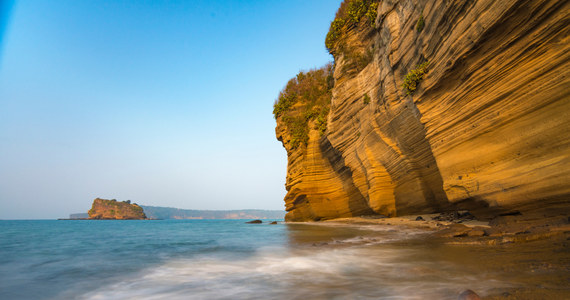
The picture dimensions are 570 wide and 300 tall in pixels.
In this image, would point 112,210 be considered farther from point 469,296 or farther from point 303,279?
point 469,296

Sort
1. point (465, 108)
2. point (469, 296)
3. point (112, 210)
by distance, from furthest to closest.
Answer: point (112, 210), point (465, 108), point (469, 296)

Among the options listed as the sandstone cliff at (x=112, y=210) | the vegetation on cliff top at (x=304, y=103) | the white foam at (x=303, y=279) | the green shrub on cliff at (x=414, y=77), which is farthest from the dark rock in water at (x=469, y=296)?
the sandstone cliff at (x=112, y=210)

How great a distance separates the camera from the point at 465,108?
8867mm

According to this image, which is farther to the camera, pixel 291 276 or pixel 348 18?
pixel 348 18

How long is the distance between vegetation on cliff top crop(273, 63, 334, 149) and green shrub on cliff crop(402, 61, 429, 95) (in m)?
11.6

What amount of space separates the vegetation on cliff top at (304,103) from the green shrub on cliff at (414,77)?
11606 mm

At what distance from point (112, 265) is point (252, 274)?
14.9 ft

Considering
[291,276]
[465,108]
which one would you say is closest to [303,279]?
[291,276]

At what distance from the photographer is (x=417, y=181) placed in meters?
13.7

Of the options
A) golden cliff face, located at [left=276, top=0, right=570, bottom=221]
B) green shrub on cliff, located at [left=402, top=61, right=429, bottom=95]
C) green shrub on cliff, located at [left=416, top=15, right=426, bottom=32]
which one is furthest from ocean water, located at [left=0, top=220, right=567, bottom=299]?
green shrub on cliff, located at [left=416, top=15, right=426, bottom=32]

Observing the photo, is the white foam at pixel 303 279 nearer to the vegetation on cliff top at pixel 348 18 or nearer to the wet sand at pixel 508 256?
the wet sand at pixel 508 256

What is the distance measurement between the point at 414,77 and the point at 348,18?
11723 millimetres

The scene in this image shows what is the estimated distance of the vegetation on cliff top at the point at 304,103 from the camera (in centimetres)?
2523

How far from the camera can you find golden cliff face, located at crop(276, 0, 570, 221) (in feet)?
21.0
